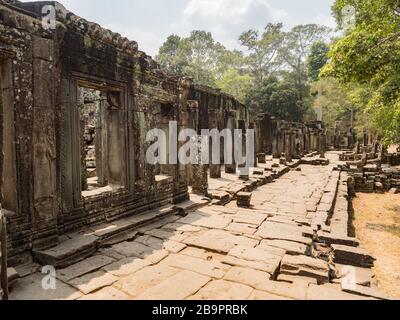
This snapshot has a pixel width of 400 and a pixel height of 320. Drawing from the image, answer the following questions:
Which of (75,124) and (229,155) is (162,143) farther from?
(229,155)

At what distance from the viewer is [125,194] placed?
561 centimetres

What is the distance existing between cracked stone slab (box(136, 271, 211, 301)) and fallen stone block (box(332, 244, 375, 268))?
2.40 metres

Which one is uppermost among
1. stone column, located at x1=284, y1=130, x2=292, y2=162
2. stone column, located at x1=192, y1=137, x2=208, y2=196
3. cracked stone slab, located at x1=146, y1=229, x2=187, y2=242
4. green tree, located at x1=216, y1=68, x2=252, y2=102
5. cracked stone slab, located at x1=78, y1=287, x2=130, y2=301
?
green tree, located at x1=216, y1=68, x2=252, y2=102

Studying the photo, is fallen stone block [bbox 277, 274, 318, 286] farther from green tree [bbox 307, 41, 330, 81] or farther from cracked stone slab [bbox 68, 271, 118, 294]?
green tree [bbox 307, 41, 330, 81]

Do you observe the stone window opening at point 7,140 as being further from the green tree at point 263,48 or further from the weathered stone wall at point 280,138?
the green tree at point 263,48

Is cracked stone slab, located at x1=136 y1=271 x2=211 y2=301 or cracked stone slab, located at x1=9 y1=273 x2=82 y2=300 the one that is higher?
cracked stone slab, located at x1=9 y1=273 x2=82 y2=300

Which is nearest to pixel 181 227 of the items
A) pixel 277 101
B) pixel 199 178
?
pixel 199 178

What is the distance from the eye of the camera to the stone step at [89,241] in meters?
3.78

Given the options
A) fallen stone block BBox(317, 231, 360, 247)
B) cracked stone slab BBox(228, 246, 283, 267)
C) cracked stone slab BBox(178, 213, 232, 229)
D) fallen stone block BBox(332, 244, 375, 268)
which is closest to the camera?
cracked stone slab BBox(228, 246, 283, 267)

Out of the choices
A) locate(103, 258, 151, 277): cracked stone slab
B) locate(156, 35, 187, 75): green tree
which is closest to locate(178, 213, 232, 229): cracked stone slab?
locate(103, 258, 151, 277): cracked stone slab

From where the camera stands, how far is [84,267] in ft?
12.4

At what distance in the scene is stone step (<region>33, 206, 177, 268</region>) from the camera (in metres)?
3.78

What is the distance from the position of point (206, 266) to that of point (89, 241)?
1.74 m

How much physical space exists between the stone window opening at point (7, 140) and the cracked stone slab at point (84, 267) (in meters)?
1.01
